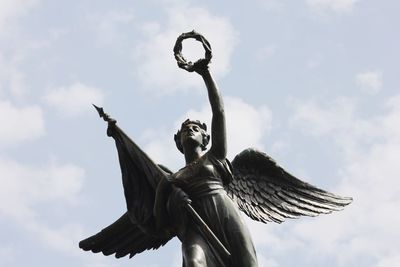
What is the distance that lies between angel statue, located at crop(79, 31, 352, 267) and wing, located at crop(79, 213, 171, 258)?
1 cm

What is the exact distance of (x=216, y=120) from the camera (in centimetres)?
1388

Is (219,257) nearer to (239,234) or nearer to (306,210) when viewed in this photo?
(239,234)

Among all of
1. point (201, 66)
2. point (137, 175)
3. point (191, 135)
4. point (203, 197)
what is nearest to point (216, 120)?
point (191, 135)

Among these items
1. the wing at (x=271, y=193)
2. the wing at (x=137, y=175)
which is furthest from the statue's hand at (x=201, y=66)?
the wing at (x=271, y=193)

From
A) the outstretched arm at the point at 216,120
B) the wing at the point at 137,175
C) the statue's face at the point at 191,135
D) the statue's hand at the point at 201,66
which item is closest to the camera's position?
the outstretched arm at the point at 216,120

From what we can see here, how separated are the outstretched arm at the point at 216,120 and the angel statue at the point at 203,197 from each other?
0.04 ft

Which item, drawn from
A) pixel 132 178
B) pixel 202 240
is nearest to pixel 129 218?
pixel 132 178

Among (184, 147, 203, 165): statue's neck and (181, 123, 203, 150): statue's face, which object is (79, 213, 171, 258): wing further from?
(181, 123, 203, 150): statue's face

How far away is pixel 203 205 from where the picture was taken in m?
13.7

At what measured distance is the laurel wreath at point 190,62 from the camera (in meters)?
Answer: 14.1

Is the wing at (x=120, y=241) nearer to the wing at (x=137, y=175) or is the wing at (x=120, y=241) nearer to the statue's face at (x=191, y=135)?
the wing at (x=137, y=175)

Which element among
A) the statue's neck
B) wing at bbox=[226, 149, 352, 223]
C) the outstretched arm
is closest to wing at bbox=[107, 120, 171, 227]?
the statue's neck

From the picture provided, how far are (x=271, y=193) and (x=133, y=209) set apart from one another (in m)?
1.82

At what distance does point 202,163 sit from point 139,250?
167 cm
